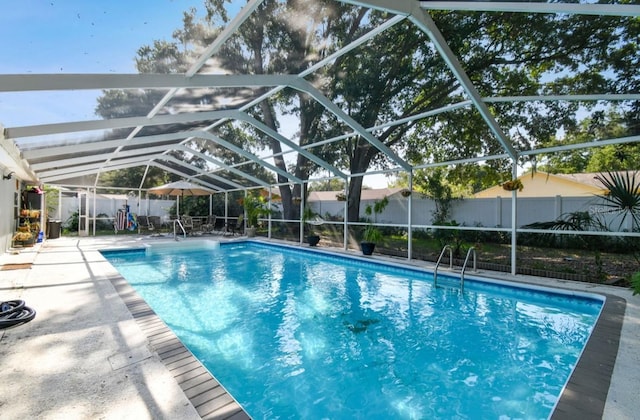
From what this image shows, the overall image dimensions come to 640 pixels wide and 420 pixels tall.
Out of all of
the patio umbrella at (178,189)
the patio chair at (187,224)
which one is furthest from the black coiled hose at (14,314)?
the patio chair at (187,224)

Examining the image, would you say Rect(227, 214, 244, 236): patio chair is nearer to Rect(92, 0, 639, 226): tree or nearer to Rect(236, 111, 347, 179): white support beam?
Rect(236, 111, 347, 179): white support beam

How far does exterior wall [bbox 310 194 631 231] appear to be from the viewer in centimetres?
975

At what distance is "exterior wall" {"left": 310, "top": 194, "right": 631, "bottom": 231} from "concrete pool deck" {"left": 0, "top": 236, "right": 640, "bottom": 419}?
19.7ft

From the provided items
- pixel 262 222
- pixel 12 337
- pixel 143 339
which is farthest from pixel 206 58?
pixel 262 222

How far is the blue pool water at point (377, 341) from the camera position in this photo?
2935 mm

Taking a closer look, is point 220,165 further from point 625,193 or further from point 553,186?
point 553,186

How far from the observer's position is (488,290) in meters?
6.48

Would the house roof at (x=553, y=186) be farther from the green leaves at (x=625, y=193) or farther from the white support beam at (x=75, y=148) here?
the white support beam at (x=75, y=148)

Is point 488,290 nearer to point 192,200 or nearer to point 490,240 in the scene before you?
point 490,240

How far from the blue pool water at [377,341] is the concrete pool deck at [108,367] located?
55 centimetres

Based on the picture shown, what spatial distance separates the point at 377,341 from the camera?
416cm

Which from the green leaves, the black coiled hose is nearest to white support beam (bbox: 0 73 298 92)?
the black coiled hose

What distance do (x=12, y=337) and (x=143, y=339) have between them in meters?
1.33

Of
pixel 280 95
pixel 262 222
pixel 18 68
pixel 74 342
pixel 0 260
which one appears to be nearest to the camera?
pixel 74 342
